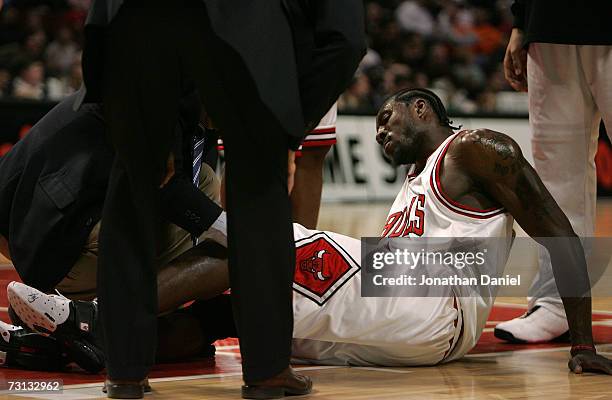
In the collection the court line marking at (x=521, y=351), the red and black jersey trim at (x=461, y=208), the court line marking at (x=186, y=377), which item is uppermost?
the red and black jersey trim at (x=461, y=208)

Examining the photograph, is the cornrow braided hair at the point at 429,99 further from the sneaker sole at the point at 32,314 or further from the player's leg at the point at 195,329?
A: the sneaker sole at the point at 32,314

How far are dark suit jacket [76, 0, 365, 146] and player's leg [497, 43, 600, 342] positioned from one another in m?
1.74

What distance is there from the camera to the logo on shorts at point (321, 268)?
12.5ft

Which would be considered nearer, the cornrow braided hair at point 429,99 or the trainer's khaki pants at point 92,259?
the trainer's khaki pants at point 92,259

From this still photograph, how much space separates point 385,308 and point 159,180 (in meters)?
1.08

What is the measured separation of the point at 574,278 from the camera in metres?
3.74

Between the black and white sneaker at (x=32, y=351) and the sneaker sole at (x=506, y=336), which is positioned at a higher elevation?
the black and white sneaker at (x=32, y=351)

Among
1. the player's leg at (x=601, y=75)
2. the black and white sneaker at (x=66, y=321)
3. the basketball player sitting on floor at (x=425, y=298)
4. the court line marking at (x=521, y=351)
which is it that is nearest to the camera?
the black and white sneaker at (x=66, y=321)

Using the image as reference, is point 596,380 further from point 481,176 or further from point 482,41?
point 482,41

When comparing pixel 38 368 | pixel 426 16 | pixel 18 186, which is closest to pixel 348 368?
pixel 38 368

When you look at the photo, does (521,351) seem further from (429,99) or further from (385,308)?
(429,99)

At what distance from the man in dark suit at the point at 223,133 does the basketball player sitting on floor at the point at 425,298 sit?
2.23 feet
